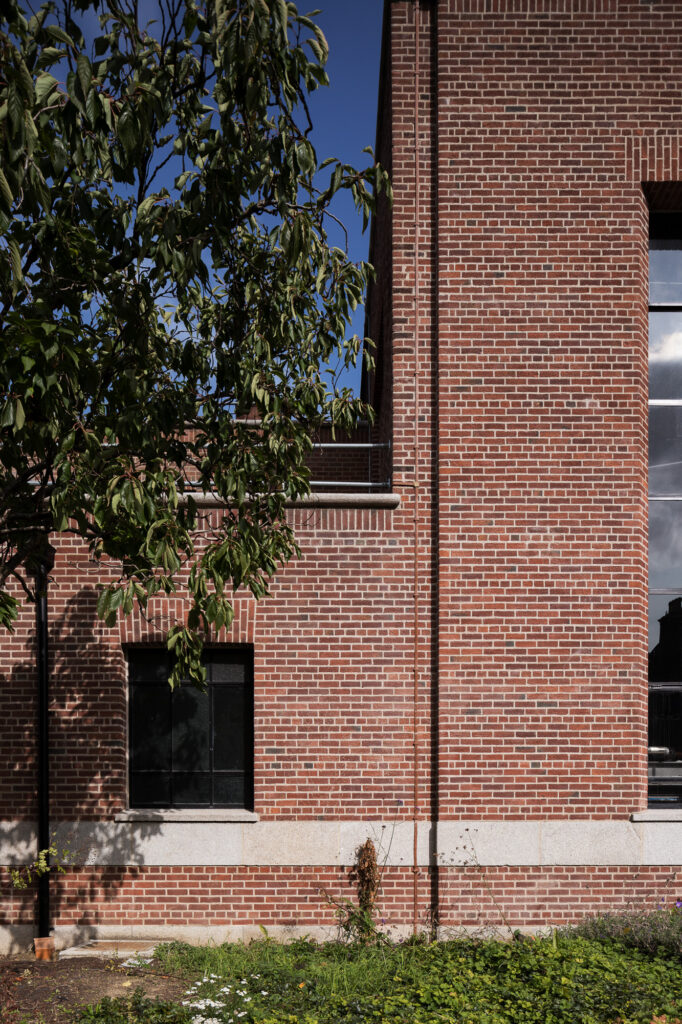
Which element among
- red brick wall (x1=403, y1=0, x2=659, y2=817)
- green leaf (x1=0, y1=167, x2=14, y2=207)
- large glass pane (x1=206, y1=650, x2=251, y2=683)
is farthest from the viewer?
large glass pane (x1=206, y1=650, x2=251, y2=683)

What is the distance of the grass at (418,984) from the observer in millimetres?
5742

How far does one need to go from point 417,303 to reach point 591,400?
6.67 ft

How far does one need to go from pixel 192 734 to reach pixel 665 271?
7.20 meters

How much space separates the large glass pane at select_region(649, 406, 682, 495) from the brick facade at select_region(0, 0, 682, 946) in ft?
1.89

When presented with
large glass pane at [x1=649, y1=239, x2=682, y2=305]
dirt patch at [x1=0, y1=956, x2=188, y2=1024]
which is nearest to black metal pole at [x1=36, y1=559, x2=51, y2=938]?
dirt patch at [x1=0, y1=956, x2=188, y2=1024]

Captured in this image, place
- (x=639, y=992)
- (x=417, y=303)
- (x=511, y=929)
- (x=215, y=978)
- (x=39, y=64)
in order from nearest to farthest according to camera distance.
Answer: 1. (x=39, y=64)
2. (x=639, y=992)
3. (x=215, y=978)
4. (x=511, y=929)
5. (x=417, y=303)

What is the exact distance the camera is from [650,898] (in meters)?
7.54

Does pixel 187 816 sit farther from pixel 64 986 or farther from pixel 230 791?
pixel 64 986

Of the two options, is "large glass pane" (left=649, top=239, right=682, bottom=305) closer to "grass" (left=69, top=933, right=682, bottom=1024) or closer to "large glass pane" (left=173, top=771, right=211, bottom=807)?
"grass" (left=69, top=933, right=682, bottom=1024)

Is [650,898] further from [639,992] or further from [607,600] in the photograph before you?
[607,600]

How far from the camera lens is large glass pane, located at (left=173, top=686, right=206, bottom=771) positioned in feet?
26.0

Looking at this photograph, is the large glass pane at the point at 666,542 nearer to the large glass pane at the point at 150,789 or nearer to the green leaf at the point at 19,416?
the large glass pane at the point at 150,789

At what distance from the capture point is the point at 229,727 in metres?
7.96

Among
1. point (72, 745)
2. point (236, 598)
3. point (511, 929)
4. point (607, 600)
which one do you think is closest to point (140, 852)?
point (72, 745)
